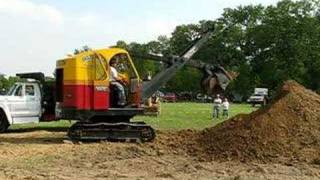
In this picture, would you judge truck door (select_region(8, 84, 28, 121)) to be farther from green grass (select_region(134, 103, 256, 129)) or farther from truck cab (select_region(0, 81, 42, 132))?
green grass (select_region(134, 103, 256, 129))

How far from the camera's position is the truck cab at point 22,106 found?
82.6ft

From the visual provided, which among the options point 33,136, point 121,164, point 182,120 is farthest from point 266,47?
point 121,164

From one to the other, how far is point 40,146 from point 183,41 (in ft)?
340

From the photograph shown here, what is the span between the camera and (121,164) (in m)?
16.6

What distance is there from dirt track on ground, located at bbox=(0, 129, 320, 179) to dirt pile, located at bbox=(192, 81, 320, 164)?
825 mm

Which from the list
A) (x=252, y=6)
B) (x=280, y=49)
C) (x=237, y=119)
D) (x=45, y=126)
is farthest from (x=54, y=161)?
(x=252, y=6)

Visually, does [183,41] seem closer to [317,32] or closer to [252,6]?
[252,6]

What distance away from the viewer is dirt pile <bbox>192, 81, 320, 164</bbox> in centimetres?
1753

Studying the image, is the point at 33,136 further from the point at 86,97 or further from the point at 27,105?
the point at 86,97

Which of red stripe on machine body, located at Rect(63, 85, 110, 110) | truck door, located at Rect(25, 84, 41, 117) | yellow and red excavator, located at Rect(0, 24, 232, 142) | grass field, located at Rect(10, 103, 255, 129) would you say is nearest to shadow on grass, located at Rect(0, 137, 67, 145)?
yellow and red excavator, located at Rect(0, 24, 232, 142)

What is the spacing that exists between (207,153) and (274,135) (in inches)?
77.3

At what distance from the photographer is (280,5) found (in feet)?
370

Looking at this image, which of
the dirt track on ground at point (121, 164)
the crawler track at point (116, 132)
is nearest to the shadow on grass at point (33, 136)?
the dirt track on ground at point (121, 164)

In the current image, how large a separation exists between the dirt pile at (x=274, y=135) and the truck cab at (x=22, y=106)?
23.1 ft
